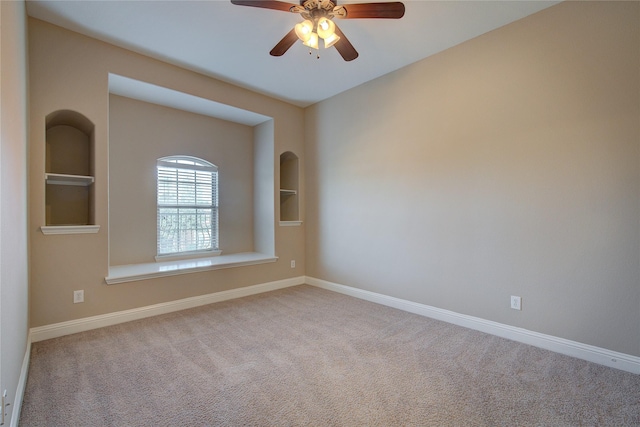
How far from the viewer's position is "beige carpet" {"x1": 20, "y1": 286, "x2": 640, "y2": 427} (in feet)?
5.68

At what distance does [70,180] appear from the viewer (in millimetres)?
3156

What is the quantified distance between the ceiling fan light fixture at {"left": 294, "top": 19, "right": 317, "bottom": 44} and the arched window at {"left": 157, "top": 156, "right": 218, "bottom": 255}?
8.99 feet

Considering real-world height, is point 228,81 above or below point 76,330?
above

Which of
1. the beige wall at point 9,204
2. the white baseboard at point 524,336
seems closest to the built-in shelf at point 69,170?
the beige wall at point 9,204

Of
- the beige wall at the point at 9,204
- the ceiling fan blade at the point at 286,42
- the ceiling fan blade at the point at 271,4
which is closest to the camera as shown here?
the beige wall at the point at 9,204

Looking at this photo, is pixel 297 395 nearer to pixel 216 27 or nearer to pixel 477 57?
pixel 216 27

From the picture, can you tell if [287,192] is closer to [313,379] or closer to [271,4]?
[271,4]

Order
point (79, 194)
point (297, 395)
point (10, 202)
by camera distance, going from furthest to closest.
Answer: point (79, 194) → point (297, 395) → point (10, 202)

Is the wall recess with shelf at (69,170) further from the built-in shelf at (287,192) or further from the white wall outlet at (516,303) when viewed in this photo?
the white wall outlet at (516,303)

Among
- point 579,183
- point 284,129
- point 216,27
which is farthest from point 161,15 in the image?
point 579,183

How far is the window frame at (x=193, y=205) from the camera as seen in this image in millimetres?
4145

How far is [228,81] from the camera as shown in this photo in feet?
13.0

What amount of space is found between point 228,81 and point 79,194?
2.21 metres

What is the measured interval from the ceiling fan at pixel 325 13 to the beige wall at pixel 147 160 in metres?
2.44
